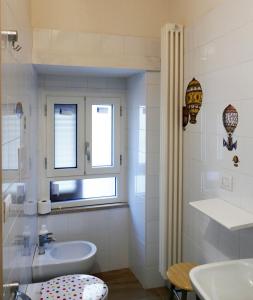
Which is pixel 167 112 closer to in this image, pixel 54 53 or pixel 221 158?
pixel 221 158

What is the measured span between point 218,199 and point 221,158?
0.26 m

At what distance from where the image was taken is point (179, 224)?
7.92 ft

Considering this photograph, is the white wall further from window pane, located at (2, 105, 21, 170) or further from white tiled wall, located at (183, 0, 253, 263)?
window pane, located at (2, 105, 21, 170)

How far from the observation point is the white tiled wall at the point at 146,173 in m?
2.62

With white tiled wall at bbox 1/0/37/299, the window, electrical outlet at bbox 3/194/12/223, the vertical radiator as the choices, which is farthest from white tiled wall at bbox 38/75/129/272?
electrical outlet at bbox 3/194/12/223

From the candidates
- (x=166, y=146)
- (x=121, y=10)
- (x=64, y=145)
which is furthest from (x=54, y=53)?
(x=166, y=146)

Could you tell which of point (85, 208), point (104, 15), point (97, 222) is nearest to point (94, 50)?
point (104, 15)

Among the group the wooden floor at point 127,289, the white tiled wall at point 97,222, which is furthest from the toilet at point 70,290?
the white tiled wall at point 97,222

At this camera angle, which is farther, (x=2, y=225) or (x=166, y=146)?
(x=166, y=146)

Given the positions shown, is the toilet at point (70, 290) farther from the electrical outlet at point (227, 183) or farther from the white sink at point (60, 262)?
the electrical outlet at point (227, 183)

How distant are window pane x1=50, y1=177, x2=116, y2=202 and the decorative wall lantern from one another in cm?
154

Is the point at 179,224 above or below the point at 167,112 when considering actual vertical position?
below

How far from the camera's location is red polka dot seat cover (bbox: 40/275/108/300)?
1858 millimetres

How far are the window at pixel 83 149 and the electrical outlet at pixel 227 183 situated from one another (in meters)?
1.39
